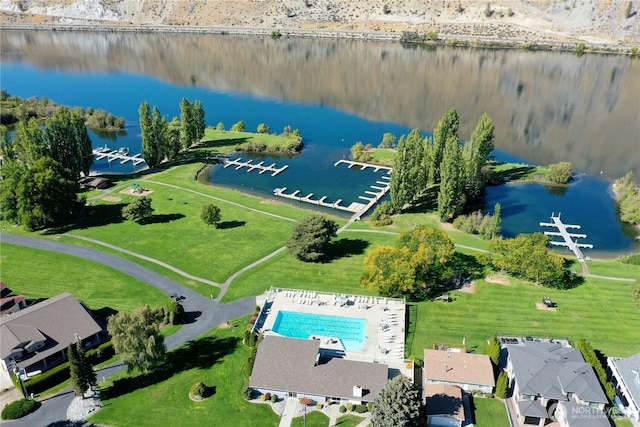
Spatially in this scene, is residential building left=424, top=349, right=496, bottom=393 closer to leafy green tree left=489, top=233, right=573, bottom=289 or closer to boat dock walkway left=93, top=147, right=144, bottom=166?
leafy green tree left=489, top=233, right=573, bottom=289

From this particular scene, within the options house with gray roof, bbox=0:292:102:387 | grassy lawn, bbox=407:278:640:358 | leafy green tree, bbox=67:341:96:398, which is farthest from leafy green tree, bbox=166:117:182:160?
grassy lawn, bbox=407:278:640:358

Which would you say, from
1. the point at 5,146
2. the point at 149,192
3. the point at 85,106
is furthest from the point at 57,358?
the point at 85,106

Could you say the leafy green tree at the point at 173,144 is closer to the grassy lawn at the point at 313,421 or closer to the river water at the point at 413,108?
the river water at the point at 413,108

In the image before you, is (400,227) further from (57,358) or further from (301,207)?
(57,358)

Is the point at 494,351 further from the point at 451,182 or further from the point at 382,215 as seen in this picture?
the point at 382,215

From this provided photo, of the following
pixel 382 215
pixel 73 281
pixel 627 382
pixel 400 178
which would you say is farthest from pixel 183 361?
pixel 400 178

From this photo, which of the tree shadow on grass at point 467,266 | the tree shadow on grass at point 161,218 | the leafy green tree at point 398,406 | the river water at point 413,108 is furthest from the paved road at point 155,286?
the river water at point 413,108

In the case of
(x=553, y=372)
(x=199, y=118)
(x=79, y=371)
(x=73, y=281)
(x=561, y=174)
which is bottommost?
(x=73, y=281)
